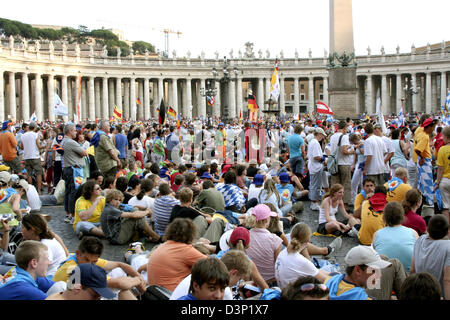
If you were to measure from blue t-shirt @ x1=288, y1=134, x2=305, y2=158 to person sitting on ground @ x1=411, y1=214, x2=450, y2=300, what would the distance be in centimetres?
795

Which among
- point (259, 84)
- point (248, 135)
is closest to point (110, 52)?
point (259, 84)

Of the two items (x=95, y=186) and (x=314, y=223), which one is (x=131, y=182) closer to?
(x=95, y=186)

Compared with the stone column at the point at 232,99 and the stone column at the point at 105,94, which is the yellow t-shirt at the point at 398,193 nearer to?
the stone column at the point at 105,94

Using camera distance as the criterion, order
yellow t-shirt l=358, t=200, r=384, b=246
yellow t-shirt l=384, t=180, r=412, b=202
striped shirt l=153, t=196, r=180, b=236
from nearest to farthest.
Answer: yellow t-shirt l=358, t=200, r=384, b=246
yellow t-shirt l=384, t=180, r=412, b=202
striped shirt l=153, t=196, r=180, b=236

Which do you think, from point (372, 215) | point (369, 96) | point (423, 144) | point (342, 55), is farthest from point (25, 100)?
point (372, 215)

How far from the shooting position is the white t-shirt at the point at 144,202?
10.3m

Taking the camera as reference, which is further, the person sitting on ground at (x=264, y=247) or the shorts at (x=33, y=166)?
the shorts at (x=33, y=166)

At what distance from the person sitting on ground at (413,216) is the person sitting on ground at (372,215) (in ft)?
2.16

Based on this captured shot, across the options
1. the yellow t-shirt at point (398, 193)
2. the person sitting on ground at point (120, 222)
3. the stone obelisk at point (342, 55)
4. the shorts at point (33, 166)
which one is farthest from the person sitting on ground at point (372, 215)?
the stone obelisk at point (342, 55)

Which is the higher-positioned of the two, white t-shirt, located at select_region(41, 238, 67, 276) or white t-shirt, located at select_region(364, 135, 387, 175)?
white t-shirt, located at select_region(364, 135, 387, 175)

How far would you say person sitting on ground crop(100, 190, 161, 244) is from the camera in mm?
9477

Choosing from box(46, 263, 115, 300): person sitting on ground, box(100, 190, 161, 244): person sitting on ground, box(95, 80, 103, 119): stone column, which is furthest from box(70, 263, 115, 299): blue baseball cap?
box(95, 80, 103, 119): stone column

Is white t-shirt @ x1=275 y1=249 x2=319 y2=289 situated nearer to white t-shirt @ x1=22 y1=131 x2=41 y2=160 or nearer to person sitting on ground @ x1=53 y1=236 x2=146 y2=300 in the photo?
person sitting on ground @ x1=53 y1=236 x2=146 y2=300

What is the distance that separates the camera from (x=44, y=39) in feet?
357
